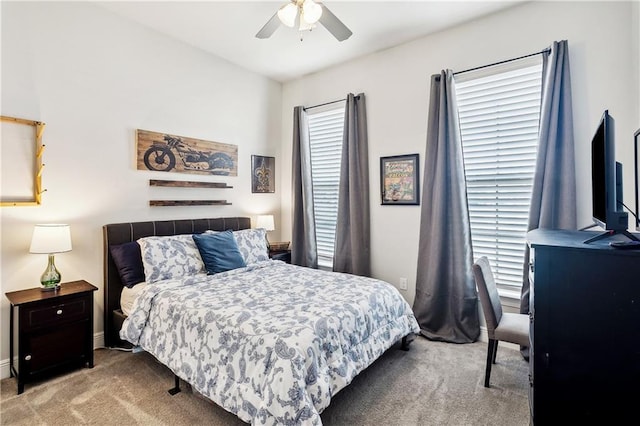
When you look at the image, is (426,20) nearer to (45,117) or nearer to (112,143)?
(112,143)

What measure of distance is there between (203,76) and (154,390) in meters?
3.21

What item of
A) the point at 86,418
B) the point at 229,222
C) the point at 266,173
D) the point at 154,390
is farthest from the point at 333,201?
the point at 86,418

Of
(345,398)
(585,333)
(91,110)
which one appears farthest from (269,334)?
(91,110)

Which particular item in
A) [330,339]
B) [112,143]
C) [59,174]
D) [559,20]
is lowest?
[330,339]

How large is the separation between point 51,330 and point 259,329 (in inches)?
67.7

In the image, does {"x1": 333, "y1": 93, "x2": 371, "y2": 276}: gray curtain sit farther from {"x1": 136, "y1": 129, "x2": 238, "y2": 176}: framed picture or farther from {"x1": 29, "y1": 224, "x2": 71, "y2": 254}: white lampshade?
{"x1": 29, "y1": 224, "x2": 71, "y2": 254}: white lampshade

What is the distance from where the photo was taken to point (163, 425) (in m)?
2.00

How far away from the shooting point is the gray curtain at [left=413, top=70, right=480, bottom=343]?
10.5ft

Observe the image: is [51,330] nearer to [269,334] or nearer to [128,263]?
[128,263]

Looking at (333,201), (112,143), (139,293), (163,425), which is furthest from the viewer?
(333,201)

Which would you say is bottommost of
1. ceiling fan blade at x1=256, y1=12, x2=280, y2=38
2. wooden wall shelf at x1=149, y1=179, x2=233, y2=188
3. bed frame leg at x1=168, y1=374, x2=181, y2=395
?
bed frame leg at x1=168, y1=374, x2=181, y2=395

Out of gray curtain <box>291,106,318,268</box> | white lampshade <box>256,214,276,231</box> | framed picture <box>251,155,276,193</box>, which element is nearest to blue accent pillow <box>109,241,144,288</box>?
white lampshade <box>256,214,276,231</box>

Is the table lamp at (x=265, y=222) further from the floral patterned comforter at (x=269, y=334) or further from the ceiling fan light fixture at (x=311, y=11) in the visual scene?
the ceiling fan light fixture at (x=311, y=11)

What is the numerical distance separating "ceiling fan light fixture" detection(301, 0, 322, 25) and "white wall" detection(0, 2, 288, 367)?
1.89 meters
